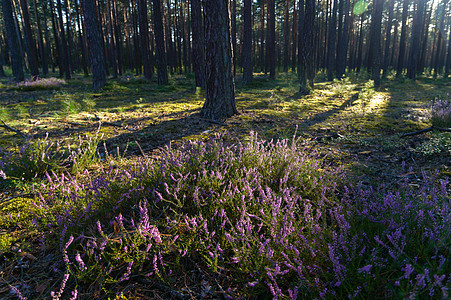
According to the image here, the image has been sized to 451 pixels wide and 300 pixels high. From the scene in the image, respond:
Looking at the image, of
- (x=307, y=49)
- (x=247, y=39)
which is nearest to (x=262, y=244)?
(x=307, y=49)

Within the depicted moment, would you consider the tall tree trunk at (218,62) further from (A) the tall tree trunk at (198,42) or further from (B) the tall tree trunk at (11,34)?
(B) the tall tree trunk at (11,34)

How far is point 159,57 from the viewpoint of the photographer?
1562 centimetres

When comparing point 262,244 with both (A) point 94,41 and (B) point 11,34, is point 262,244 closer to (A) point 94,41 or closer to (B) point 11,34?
(A) point 94,41

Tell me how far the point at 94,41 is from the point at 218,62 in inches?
354

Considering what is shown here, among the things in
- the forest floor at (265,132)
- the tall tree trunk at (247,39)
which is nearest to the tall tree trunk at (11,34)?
the forest floor at (265,132)

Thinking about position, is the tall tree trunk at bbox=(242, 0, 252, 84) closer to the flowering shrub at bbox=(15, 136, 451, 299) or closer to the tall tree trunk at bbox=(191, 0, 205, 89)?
the tall tree trunk at bbox=(191, 0, 205, 89)

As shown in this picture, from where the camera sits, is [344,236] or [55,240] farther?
[55,240]

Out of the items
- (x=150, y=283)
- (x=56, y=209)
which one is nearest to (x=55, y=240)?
(x=56, y=209)

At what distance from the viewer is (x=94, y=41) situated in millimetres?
12023

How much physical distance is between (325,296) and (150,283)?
3.99ft

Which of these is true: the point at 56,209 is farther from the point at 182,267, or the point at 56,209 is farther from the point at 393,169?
the point at 393,169

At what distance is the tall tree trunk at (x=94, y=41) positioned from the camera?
11422mm

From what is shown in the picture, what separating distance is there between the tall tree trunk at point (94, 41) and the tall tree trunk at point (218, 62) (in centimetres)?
834

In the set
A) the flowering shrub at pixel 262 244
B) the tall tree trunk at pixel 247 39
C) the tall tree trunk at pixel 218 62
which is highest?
the tall tree trunk at pixel 247 39
